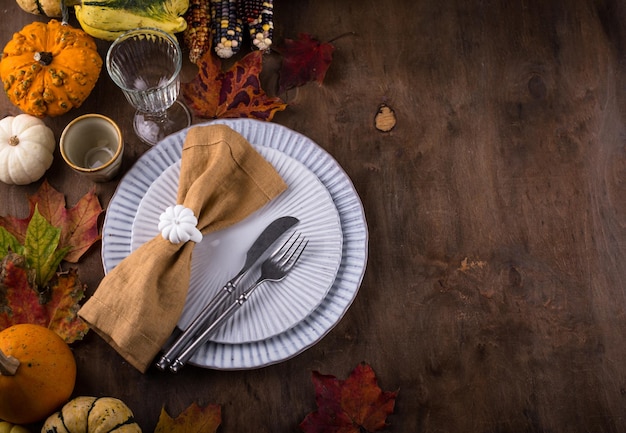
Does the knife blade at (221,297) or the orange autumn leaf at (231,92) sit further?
the orange autumn leaf at (231,92)

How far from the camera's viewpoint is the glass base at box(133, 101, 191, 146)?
3.99ft

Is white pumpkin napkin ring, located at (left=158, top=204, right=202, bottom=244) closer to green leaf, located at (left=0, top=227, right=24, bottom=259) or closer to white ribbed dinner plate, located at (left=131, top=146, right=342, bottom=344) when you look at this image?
white ribbed dinner plate, located at (left=131, top=146, right=342, bottom=344)

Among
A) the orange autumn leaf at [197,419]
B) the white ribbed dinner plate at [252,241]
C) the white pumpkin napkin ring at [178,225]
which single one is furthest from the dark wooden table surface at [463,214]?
the white pumpkin napkin ring at [178,225]

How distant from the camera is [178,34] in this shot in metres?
1.28

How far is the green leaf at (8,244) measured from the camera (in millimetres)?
1122

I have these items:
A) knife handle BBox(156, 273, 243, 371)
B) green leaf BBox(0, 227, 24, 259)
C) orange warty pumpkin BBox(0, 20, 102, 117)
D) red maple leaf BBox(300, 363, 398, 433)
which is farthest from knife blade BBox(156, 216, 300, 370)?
orange warty pumpkin BBox(0, 20, 102, 117)

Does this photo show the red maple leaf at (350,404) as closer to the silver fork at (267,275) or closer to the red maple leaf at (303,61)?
the silver fork at (267,275)

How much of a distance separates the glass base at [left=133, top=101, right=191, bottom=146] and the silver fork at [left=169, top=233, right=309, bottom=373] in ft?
1.20

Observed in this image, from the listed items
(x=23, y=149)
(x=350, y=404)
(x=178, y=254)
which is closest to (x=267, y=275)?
(x=178, y=254)

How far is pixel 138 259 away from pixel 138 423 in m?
0.32

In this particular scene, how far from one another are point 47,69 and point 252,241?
53 centimetres

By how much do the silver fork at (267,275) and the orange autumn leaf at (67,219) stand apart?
308mm

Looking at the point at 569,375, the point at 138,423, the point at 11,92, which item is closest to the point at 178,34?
the point at 11,92

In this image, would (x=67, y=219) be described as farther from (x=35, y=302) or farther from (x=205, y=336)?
(x=205, y=336)
